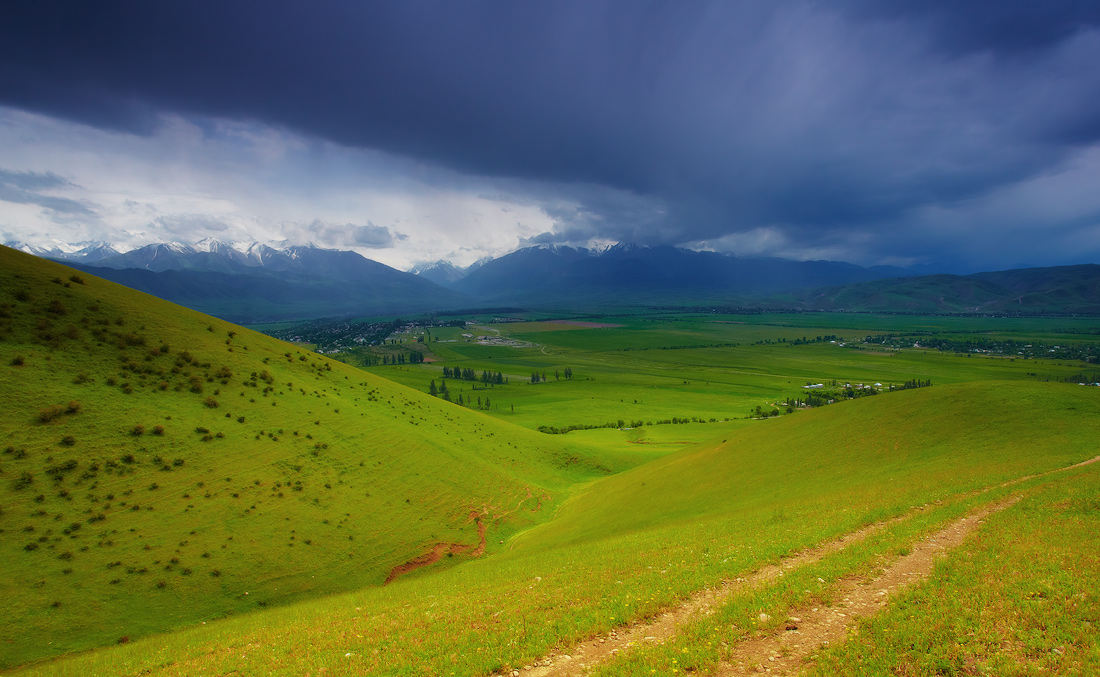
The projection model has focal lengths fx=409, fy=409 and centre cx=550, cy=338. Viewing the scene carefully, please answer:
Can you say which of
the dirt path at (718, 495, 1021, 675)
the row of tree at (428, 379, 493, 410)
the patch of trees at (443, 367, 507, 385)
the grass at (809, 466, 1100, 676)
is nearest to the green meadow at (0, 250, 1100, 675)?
the grass at (809, 466, 1100, 676)

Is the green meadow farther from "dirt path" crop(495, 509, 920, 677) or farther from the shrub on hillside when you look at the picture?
"dirt path" crop(495, 509, 920, 677)

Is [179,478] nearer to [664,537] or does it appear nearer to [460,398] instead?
[664,537]

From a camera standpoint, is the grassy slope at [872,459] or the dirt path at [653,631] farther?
the grassy slope at [872,459]

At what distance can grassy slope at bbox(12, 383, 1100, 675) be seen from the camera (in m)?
13.4

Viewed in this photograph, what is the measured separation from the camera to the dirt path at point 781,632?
32.9 feet

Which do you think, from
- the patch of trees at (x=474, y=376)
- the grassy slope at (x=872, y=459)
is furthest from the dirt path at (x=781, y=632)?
the patch of trees at (x=474, y=376)

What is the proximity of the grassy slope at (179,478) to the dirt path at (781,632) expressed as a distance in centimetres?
2329

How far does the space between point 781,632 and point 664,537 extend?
12.5 m

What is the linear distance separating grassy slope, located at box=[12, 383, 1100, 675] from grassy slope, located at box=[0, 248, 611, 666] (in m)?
4.18

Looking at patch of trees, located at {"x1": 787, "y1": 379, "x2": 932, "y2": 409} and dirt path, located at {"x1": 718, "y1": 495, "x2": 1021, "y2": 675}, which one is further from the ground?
dirt path, located at {"x1": 718, "y1": 495, "x2": 1021, "y2": 675}

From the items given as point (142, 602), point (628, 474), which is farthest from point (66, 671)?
point (628, 474)

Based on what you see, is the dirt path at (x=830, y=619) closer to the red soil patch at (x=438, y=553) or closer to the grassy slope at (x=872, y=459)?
the grassy slope at (x=872, y=459)

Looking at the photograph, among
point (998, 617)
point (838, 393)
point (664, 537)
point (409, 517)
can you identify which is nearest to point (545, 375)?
point (838, 393)

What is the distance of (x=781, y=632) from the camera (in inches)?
429
